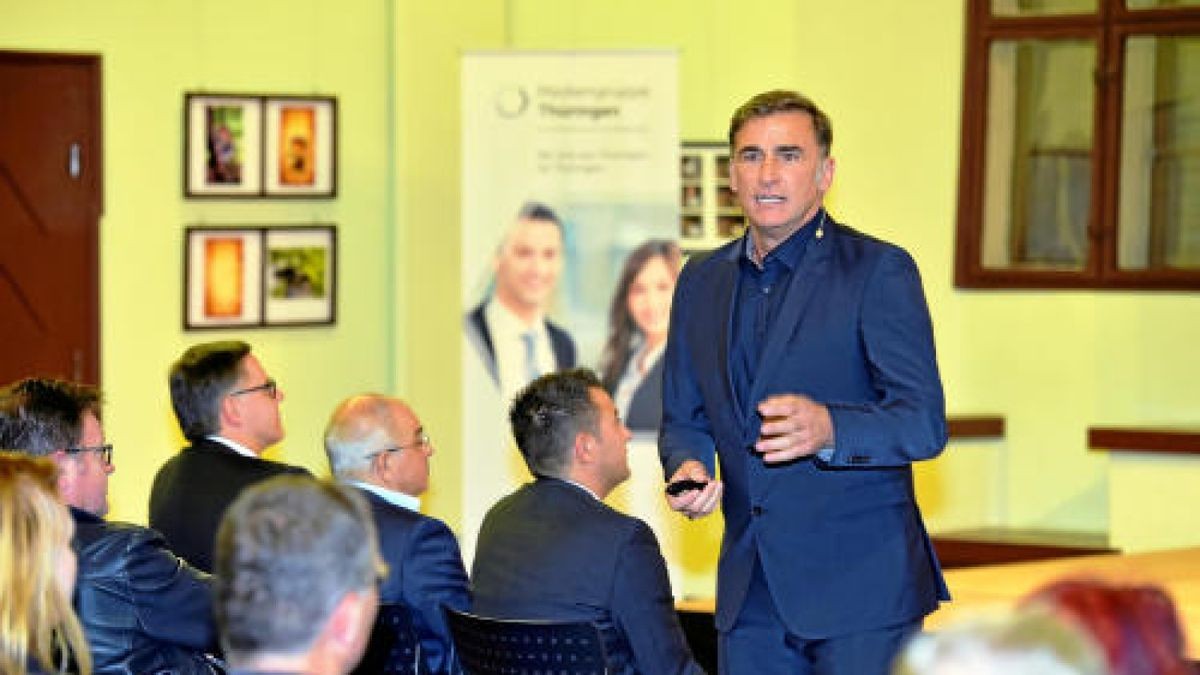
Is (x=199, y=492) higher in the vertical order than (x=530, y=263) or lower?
lower

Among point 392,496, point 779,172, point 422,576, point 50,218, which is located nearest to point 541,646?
point 422,576

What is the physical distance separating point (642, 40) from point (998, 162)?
191cm

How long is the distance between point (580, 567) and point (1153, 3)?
481cm

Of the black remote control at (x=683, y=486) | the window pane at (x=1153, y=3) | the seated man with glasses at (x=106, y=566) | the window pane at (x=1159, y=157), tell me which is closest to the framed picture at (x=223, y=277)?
the window pane at (x=1159, y=157)

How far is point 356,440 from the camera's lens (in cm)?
526

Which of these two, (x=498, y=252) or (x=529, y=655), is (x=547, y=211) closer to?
(x=498, y=252)

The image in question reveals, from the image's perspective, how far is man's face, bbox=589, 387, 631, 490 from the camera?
185 inches

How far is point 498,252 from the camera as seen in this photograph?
8.62 meters

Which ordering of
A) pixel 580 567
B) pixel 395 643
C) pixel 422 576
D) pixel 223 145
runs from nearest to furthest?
pixel 395 643 < pixel 580 567 < pixel 422 576 < pixel 223 145

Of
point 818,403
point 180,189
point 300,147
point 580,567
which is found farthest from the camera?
point 300,147

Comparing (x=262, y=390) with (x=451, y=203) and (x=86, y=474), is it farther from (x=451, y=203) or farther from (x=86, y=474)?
(x=451, y=203)

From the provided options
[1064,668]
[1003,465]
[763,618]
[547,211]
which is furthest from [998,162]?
[1064,668]

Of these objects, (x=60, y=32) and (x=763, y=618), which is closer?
(x=763, y=618)

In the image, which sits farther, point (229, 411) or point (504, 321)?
point (504, 321)
